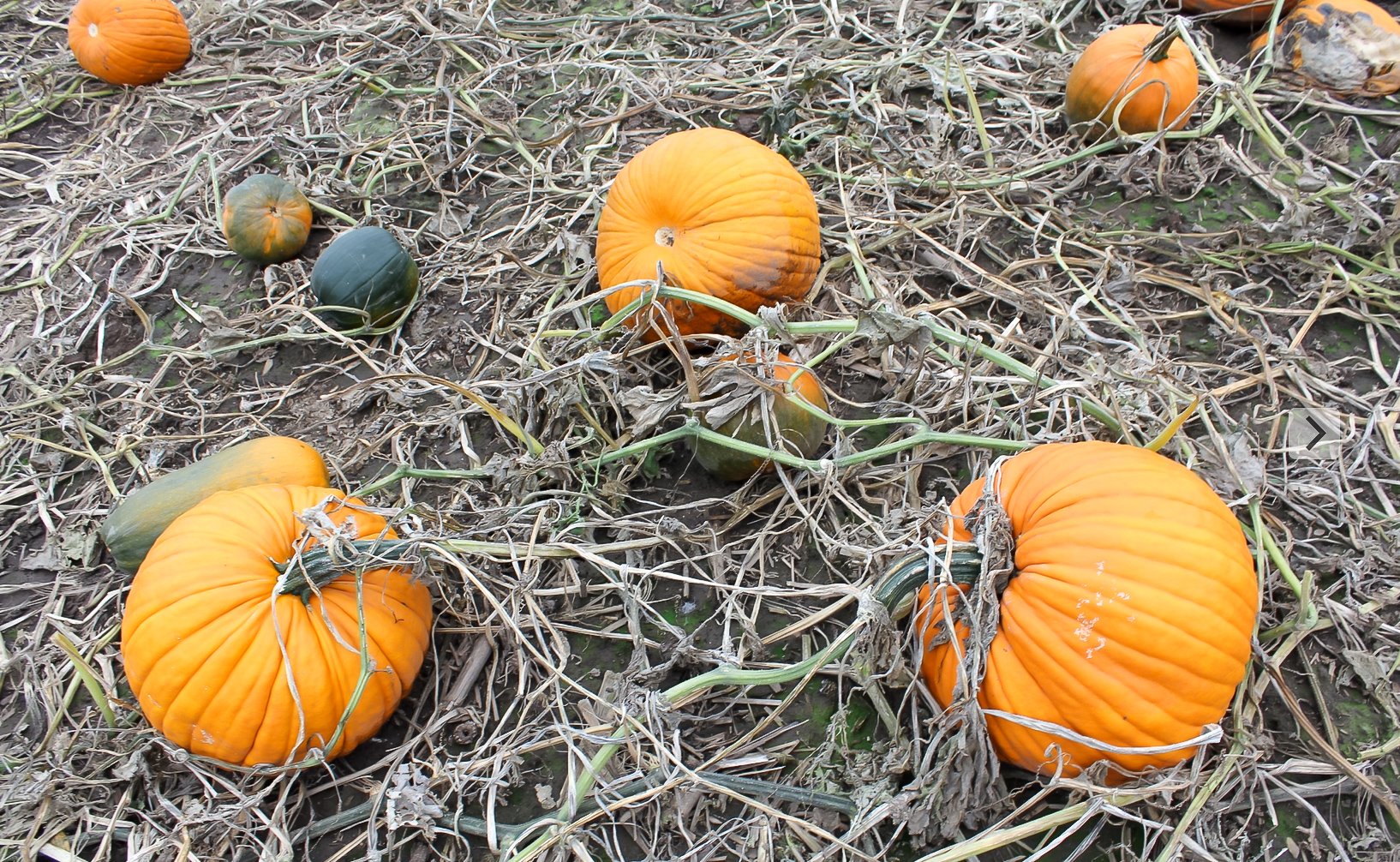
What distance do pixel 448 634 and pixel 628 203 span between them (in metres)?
1.63

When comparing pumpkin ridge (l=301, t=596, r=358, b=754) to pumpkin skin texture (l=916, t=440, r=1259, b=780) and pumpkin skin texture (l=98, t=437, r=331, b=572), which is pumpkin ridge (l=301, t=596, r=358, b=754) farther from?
pumpkin skin texture (l=916, t=440, r=1259, b=780)

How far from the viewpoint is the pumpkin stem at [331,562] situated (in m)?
2.28

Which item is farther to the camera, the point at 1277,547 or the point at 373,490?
the point at 373,490

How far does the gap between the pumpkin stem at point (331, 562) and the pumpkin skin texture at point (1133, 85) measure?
136 inches

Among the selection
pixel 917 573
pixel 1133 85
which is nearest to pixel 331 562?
pixel 917 573

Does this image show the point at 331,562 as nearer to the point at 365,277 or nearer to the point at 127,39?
the point at 365,277

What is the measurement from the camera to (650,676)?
2457 mm

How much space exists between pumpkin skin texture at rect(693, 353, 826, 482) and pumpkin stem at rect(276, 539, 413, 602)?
1.00 m

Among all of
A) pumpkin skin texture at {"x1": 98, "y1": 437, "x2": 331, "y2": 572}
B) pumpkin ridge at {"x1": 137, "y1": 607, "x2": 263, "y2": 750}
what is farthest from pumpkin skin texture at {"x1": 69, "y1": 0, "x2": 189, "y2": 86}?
pumpkin ridge at {"x1": 137, "y1": 607, "x2": 263, "y2": 750}

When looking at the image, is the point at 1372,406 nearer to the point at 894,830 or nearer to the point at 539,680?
the point at 894,830

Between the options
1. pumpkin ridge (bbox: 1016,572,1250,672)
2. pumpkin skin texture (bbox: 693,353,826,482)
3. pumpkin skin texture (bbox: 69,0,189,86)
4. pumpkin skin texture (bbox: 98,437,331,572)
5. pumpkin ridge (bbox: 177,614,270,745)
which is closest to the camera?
pumpkin ridge (bbox: 1016,572,1250,672)

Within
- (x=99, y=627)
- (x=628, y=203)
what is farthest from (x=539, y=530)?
(x=99, y=627)

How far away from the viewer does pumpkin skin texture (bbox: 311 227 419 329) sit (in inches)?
142

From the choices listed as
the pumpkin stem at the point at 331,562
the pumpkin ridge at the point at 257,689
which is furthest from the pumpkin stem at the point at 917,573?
the pumpkin ridge at the point at 257,689
